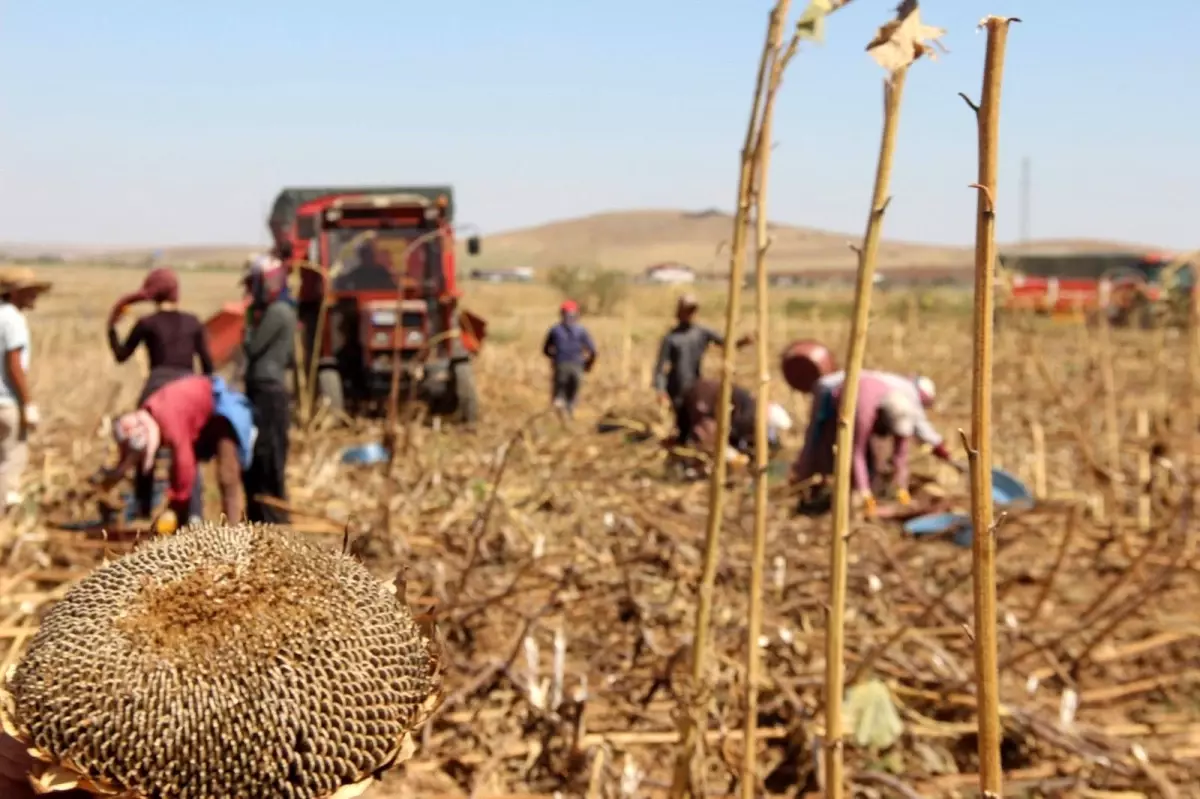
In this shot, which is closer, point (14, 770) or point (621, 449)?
point (14, 770)

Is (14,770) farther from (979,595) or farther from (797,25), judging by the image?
(797,25)

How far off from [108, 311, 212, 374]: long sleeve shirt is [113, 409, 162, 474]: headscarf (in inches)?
55.0

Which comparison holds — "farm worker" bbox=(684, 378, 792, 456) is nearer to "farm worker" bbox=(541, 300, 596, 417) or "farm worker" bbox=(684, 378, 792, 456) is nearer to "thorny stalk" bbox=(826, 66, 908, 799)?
"farm worker" bbox=(541, 300, 596, 417)

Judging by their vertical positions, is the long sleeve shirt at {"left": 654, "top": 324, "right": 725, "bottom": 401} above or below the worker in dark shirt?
above

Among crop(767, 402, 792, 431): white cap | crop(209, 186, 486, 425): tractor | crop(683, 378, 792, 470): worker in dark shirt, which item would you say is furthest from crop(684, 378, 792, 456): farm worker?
crop(209, 186, 486, 425): tractor

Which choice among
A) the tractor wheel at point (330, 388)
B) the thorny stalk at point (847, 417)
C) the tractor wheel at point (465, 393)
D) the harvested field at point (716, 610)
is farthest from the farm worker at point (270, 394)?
the thorny stalk at point (847, 417)

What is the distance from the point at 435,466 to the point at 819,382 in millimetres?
2504

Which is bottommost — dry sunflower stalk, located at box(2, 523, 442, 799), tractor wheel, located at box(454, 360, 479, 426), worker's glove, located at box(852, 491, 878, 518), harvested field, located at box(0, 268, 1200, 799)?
harvested field, located at box(0, 268, 1200, 799)

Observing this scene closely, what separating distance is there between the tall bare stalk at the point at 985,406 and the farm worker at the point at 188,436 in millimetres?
3742

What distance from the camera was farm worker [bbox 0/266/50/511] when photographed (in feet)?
19.6

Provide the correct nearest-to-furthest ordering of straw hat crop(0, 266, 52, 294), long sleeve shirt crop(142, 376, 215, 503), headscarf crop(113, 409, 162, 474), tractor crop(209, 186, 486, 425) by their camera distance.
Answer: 1. headscarf crop(113, 409, 162, 474)
2. long sleeve shirt crop(142, 376, 215, 503)
3. straw hat crop(0, 266, 52, 294)
4. tractor crop(209, 186, 486, 425)

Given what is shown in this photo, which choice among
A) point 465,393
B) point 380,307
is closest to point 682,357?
point 465,393

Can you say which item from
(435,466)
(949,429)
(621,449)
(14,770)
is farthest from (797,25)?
(949,429)

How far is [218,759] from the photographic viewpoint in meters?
Answer: 1.42
